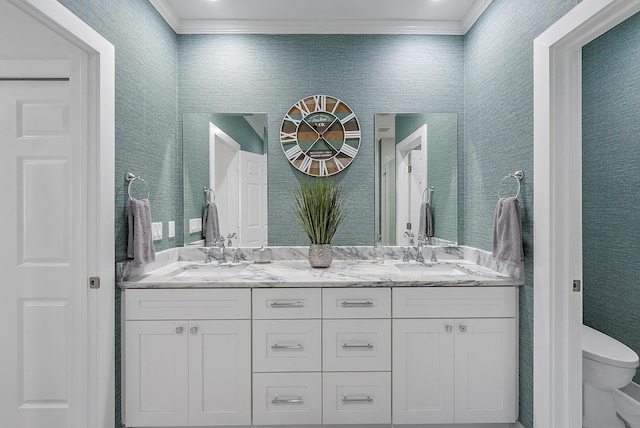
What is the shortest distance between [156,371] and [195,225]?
989 millimetres

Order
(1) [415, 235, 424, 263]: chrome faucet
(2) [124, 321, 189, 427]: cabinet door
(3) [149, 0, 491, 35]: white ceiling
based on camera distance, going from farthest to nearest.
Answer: (1) [415, 235, 424, 263]: chrome faucet < (3) [149, 0, 491, 35]: white ceiling < (2) [124, 321, 189, 427]: cabinet door

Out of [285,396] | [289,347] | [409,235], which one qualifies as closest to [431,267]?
[409,235]

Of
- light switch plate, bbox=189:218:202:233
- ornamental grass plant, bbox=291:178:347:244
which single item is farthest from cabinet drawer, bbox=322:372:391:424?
light switch plate, bbox=189:218:202:233

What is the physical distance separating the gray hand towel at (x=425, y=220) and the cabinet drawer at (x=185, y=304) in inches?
51.1

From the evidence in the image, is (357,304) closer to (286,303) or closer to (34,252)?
(286,303)

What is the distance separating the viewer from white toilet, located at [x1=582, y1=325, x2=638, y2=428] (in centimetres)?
181

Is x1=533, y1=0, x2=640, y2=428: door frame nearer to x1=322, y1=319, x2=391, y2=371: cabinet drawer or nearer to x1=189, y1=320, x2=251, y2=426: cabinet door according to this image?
x1=322, y1=319, x2=391, y2=371: cabinet drawer

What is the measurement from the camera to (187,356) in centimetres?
191

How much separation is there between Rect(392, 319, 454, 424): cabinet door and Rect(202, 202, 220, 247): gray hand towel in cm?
136

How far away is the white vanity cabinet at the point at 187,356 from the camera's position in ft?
6.25

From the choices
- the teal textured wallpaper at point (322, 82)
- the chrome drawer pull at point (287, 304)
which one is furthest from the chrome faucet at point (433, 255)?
the chrome drawer pull at point (287, 304)

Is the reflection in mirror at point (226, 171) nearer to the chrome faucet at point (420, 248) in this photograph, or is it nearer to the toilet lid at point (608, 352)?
the chrome faucet at point (420, 248)

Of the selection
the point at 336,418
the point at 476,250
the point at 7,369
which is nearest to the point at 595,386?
the point at 476,250

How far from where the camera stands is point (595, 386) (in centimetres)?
192
